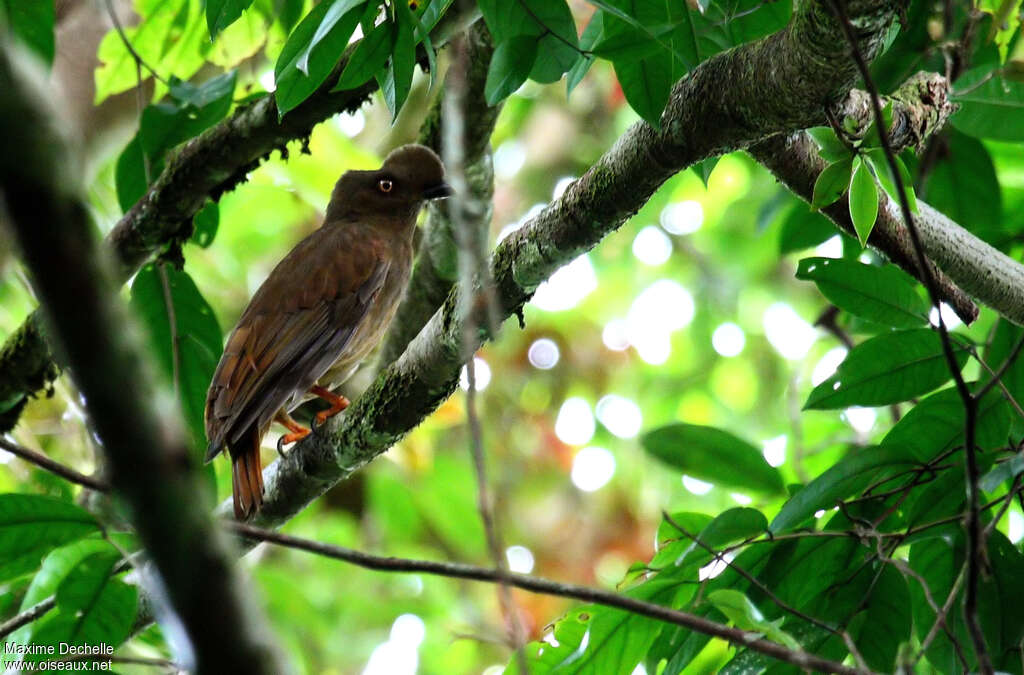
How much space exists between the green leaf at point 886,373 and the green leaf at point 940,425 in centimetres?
15

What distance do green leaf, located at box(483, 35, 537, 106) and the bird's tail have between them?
1886mm

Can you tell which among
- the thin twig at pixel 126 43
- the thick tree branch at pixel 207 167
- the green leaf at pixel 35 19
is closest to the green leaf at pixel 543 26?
the thick tree branch at pixel 207 167

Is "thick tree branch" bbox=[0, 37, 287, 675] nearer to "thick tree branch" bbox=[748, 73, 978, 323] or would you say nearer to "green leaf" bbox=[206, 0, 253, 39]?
"green leaf" bbox=[206, 0, 253, 39]

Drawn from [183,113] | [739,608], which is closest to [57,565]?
[739,608]

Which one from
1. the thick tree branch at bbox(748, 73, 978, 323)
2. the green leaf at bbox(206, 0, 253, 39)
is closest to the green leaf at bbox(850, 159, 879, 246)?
the thick tree branch at bbox(748, 73, 978, 323)

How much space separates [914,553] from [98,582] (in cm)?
203

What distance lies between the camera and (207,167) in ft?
12.6

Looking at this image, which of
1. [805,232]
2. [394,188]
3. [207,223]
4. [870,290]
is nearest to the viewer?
[870,290]

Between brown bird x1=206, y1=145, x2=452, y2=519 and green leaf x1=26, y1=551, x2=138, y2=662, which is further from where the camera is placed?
brown bird x1=206, y1=145, x2=452, y2=519

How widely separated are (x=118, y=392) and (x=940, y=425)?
237 cm

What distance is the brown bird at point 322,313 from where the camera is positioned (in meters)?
4.12

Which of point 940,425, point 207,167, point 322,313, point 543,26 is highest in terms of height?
point 207,167

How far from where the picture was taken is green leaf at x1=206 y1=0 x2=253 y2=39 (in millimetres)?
2627

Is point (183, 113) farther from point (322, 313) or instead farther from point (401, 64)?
point (401, 64)
